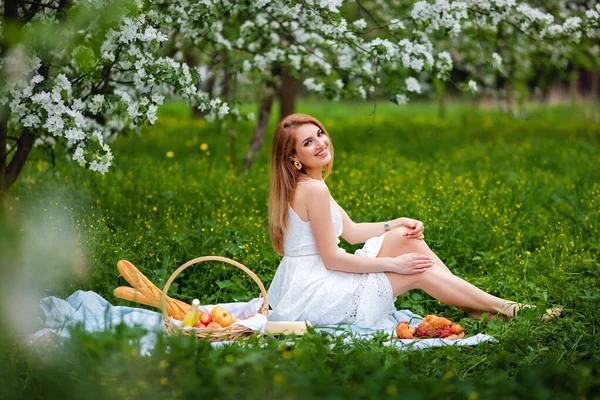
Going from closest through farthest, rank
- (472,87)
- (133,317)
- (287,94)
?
(133,317), (472,87), (287,94)

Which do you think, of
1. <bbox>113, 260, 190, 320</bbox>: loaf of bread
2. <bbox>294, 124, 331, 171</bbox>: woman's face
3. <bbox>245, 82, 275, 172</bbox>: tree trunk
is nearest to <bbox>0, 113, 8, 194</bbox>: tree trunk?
<bbox>113, 260, 190, 320</bbox>: loaf of bread

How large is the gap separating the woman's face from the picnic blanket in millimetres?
807

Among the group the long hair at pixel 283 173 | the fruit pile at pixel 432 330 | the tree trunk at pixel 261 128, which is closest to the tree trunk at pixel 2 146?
the long hair at pixel 283 173

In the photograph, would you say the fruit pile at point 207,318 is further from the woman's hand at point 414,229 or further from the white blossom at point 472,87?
the white blossom at point 472,87

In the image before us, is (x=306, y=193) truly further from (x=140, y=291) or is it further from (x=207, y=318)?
(x=140, y=291)

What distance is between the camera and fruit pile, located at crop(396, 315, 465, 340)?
3.78m

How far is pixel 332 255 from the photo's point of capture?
12.7 feet

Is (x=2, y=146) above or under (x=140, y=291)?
above

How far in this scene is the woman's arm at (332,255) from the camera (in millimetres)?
3859

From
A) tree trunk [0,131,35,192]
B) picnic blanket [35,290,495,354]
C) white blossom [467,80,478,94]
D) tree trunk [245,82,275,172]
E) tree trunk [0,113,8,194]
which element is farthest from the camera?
tree trunk [245,82,275,172]

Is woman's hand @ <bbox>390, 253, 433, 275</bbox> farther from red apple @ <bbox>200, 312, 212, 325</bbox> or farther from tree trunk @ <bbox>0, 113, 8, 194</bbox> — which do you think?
tree trunk @ <bbox>0, 113, 8, 194</bbox>

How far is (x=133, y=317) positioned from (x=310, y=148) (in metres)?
1.27

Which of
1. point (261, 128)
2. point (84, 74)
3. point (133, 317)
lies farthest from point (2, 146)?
point (261, 128)

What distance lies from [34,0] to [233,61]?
1838 mm
